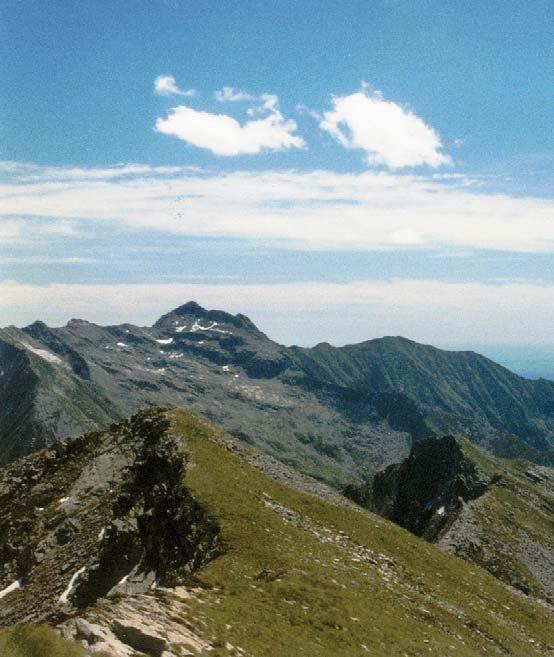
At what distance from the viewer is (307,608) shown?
30.6 m

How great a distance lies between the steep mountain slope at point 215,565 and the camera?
85.9ft

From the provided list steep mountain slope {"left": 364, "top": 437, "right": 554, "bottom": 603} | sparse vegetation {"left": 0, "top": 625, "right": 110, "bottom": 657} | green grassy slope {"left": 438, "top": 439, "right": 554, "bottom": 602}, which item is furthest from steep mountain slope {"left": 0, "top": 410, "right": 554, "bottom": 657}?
steep mountain slope {"left": 364, "top": 437, "right": 554, "bottom": 603}

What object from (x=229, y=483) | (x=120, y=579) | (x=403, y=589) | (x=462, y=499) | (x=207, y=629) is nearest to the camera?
(x=207, y=629)

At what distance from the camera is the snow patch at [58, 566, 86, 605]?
140 feet

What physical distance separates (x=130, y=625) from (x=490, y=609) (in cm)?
3293

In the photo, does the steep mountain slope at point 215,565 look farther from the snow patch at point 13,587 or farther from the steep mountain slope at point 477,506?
the steep mountain slope at point 477,506

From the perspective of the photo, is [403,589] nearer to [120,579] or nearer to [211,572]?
[211,572]

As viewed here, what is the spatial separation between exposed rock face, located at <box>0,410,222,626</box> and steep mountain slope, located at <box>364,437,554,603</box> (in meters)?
50.6

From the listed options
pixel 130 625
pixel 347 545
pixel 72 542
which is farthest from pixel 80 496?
pixel 130 625

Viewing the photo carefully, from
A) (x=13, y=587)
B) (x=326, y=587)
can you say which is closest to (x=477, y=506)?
(x=326, y=587)

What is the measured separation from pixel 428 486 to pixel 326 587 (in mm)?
109641

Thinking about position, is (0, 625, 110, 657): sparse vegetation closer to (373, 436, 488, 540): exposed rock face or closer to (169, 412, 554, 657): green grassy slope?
(169, 412, 554, 657): green grassy slope

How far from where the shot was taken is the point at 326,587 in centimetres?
3384

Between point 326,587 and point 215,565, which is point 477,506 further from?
point 215,565
